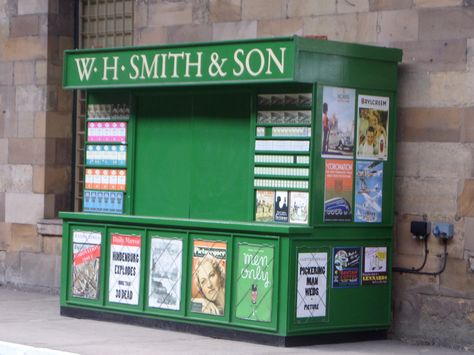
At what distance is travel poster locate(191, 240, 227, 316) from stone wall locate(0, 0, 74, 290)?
437 cm

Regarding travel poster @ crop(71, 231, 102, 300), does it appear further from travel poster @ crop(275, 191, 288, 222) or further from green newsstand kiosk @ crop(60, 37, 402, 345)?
travel poster @ crop(275, 191, 288, 222)

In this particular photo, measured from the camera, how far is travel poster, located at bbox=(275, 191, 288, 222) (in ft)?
42.1

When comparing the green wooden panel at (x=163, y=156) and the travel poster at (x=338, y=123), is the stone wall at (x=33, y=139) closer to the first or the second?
Answer: the green wooden panel at (x=163, y=156)

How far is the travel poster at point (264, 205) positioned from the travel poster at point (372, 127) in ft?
3.40

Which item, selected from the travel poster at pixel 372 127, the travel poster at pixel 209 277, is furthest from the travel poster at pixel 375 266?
the travel poster at pixel 209 277

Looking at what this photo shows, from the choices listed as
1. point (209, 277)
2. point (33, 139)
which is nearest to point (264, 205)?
point (209, 277)

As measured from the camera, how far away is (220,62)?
12867 millimetres

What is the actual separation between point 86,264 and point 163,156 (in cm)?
154

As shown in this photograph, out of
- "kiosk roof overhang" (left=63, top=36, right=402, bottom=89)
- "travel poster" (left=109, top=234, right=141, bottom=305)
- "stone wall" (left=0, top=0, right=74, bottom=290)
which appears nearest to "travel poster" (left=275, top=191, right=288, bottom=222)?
"kiosk roof overhang" (left=63, top=36, right=402, bottom=89)

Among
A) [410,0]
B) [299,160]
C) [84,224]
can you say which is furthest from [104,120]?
[410,0]

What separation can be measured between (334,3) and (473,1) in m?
1.80

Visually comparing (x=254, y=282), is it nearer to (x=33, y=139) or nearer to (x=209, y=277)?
(x=209, y=277)

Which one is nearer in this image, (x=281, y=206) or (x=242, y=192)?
(x=281, y=206)

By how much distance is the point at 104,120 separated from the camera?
14594mm
